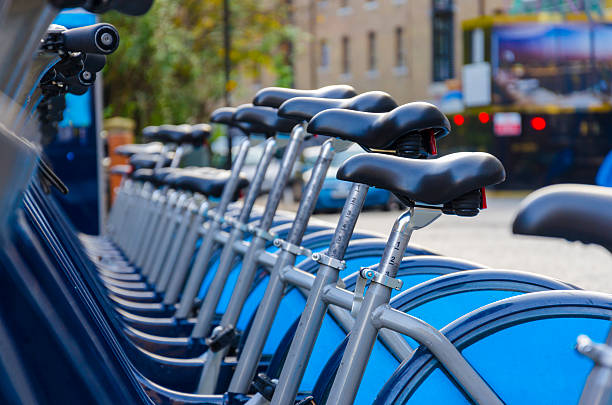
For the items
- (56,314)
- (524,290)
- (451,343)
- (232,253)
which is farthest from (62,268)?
(232,253)

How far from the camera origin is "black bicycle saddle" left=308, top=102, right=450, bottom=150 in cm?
176

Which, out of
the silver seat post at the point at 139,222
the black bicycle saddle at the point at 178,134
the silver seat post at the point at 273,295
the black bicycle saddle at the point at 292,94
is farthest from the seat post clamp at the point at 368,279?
the silver seat post at the point at 139,222

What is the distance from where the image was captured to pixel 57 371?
5.15 ft

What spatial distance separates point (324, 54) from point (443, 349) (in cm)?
3516

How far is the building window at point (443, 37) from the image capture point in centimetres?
3241

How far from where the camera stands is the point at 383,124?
182 cm

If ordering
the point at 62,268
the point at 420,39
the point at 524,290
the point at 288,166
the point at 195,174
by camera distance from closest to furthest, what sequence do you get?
the point at 62,268
the point at 524,290
the point at 288,166
the point at 195,174
the point at 420,39

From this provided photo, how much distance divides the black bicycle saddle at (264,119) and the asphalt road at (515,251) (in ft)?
11.9

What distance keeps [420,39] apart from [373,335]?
32360 millimetres

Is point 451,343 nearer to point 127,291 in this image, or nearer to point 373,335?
point 373,335

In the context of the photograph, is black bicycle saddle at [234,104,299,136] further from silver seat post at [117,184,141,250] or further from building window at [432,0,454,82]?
building window at [432,0,454,82]

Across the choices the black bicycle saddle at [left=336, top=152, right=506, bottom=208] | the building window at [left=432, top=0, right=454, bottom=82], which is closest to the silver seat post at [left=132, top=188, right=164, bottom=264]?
the black bicycle saddle at [left=336, top=152, right=506, bottom=208]

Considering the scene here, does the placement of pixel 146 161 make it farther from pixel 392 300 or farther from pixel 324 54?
pixel 324 54

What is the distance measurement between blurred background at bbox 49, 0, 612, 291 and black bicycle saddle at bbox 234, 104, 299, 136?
4.92 ft
